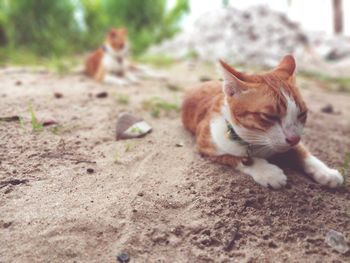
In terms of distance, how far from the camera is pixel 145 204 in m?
2.20

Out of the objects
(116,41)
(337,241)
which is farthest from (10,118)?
(116,41)

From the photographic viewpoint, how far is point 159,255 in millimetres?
1862

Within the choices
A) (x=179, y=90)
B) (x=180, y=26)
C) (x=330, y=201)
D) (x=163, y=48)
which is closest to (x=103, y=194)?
(x=330, y=201)

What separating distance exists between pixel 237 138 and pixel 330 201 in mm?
661

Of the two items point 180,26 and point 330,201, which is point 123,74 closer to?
point 330,201

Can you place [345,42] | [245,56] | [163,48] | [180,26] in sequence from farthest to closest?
[180,26] < [345,42] < [163,48] < [245,56]

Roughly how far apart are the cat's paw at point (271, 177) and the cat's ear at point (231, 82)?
1.67 ft

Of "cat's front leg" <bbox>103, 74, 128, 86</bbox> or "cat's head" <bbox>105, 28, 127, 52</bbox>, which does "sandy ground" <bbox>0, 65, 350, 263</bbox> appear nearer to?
"cat's front leg" <bbox>103, 74, 128, 86</bbox>

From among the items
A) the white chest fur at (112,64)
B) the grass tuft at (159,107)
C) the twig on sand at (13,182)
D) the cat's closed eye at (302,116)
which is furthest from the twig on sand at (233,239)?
the white chest fur at (112,64)

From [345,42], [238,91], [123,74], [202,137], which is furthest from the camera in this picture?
[345,42]

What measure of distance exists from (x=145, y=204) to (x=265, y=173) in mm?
753

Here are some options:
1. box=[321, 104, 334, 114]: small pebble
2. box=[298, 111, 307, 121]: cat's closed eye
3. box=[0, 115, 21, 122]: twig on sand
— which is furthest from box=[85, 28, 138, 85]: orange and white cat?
box=[298, 111, 307, 121]: cat's closed eye

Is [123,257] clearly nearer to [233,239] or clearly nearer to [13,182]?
[233,239]

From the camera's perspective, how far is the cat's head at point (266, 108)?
7.00ft
